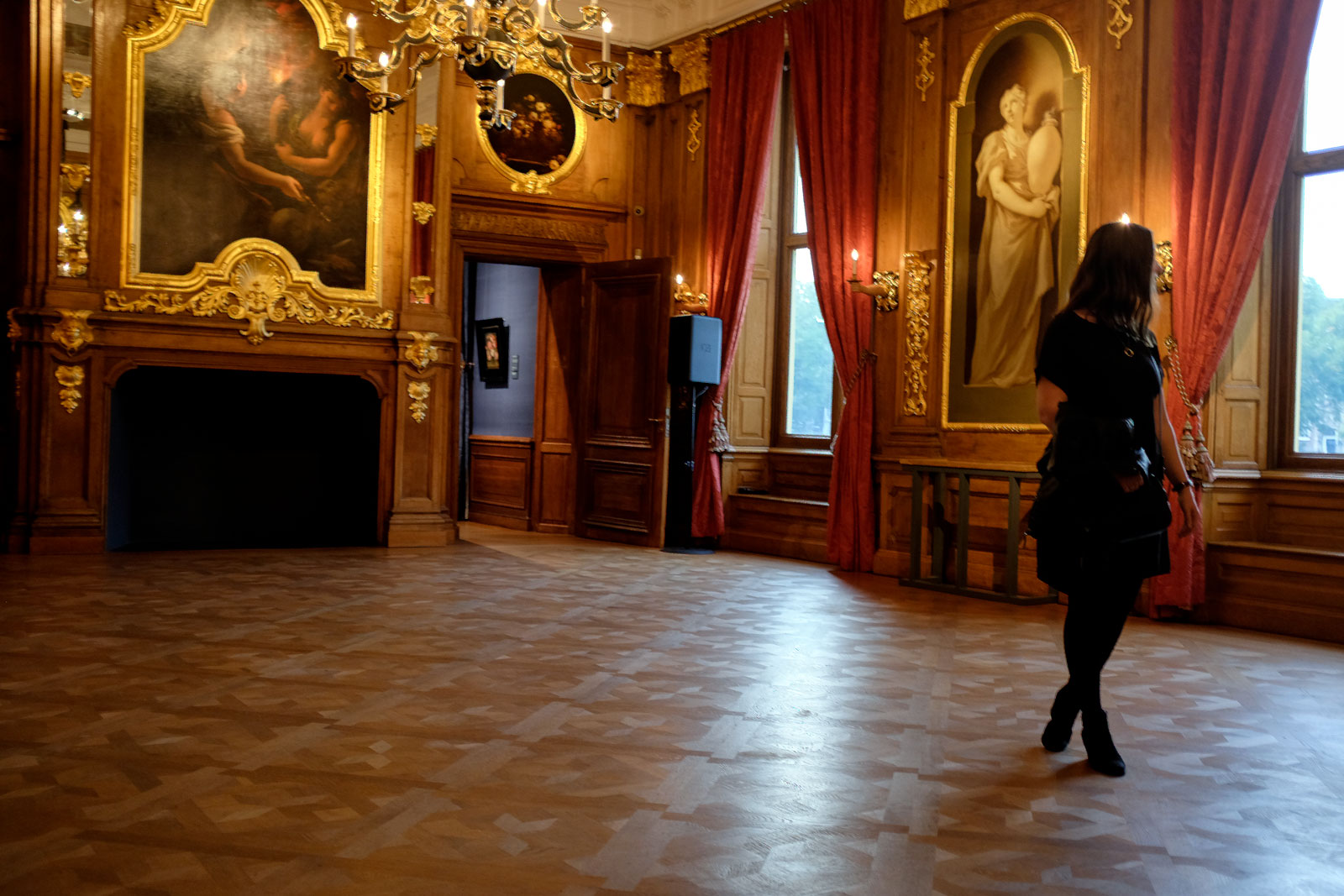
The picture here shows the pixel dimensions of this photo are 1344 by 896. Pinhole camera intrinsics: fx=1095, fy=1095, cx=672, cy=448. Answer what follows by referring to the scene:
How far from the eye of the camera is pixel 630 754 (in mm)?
3156

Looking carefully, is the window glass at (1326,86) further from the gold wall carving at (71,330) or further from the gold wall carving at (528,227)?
the gold wall carving at (71,330)

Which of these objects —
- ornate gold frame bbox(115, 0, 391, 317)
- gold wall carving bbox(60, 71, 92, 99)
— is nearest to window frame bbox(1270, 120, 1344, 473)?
ornate gold frame bbox(115, 0, 391, 317)

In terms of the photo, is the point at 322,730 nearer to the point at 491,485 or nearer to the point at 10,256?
the point at 10,256

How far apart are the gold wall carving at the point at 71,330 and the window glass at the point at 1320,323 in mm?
7721

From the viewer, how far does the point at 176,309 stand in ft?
25.9

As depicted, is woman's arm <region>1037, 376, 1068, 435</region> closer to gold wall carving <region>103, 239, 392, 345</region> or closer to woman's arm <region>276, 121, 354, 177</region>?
gold wall carving <region>103, 239, 392, 345</region>

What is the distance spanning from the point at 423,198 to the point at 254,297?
5.04 ft

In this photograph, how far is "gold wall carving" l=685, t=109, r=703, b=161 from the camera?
31.2 ft

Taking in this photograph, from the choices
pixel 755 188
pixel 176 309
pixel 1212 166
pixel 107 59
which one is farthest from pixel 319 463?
pixel 1212 166

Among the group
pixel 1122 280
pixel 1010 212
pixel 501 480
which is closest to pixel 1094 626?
pixel 1122 280

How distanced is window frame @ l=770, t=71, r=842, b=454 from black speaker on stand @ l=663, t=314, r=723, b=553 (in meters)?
0.69

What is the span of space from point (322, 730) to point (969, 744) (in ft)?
6.47

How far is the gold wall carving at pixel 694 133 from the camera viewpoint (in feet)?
31.2

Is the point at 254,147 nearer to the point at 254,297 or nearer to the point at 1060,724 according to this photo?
the point at 254,297
